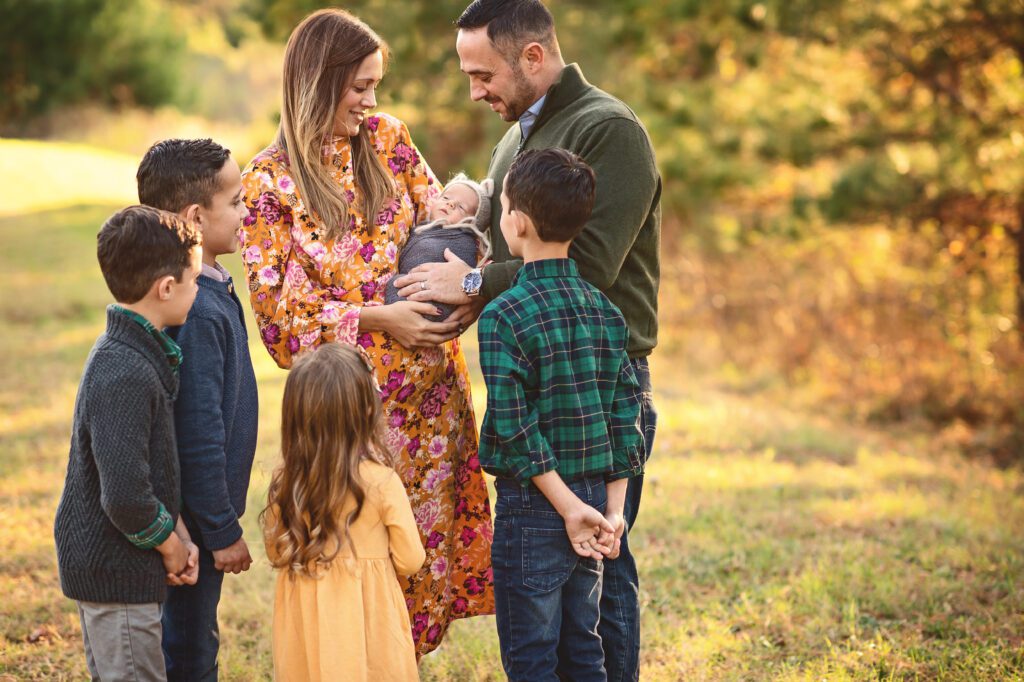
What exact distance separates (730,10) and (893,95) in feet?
5.70

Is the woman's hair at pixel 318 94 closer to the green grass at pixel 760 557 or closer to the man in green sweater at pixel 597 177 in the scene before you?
the man in green sweater at pixel 597 177

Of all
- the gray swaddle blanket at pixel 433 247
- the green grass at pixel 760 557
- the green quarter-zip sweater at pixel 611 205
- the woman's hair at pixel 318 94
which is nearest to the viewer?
the green quarter-zip sweater at pixel 611 205

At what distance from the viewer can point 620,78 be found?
11203 mm

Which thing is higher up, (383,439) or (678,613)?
(383,439)

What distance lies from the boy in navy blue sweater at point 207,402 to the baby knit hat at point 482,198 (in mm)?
739

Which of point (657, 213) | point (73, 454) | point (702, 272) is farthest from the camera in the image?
point (702, 272)

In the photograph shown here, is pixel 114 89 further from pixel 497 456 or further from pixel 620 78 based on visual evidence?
pixel 497 456

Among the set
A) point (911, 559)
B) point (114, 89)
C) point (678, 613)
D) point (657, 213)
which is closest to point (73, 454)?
point (657, 213)

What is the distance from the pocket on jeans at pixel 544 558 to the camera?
260cm

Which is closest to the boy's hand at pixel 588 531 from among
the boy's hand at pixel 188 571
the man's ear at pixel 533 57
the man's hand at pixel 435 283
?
the man's hand at pixel 435 283

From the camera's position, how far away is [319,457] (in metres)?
2.51

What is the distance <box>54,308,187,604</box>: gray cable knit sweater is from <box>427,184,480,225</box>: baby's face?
104cm

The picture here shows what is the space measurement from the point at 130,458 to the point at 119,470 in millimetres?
37

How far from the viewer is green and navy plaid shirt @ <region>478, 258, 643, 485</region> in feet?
8.35
